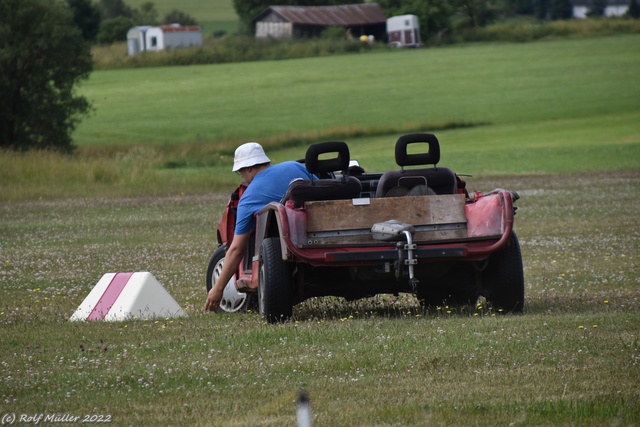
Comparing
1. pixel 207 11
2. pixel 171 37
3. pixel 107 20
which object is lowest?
pixel 171 37

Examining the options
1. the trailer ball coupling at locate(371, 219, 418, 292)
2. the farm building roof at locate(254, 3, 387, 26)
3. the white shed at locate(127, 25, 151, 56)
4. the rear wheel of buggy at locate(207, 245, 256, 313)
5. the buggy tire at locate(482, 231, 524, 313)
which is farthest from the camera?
the white shed at locate(127, 25, 151, 56)

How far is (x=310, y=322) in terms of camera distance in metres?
10.5

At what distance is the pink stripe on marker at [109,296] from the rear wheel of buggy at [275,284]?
5.64 feet

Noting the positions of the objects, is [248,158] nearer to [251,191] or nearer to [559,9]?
[251,191]

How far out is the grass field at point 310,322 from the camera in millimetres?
7074

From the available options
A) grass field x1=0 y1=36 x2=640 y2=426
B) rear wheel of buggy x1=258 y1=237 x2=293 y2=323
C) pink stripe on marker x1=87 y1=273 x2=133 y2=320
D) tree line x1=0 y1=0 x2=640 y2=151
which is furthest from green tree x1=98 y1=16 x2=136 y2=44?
rear wheel of buggy x1=258 y1=237 x2=293 y2=323

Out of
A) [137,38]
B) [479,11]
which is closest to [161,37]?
[137,38]

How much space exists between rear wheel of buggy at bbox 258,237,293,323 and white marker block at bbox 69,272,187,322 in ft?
4.32

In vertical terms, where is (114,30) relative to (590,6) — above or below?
below

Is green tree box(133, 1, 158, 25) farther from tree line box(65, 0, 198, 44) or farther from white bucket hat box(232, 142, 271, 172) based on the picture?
white bucket hat box(232, 142, 271, 172)

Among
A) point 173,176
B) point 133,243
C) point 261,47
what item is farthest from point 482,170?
point 261,47

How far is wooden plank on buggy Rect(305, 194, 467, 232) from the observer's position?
10.5 m

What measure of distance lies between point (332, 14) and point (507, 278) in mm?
108506

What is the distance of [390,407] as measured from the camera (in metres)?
6.88
